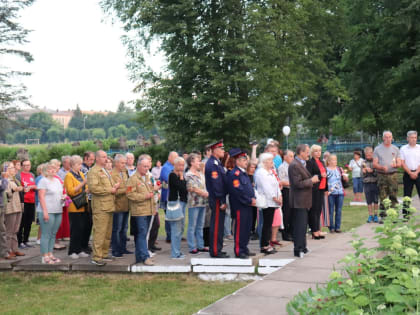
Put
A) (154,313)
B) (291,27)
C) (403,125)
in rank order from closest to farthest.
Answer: (154,313) < (403,125) < (291,27)

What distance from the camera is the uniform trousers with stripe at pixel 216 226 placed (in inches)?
331

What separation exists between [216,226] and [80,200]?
8.27ft

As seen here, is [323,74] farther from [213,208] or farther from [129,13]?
[213,208]

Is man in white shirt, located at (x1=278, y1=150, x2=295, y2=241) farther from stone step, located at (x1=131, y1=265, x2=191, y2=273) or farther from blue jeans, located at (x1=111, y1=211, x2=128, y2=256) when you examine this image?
blue jeans, located at (x1=111, y1=211, x2=128, y2=256)

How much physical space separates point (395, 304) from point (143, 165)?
17.1ft

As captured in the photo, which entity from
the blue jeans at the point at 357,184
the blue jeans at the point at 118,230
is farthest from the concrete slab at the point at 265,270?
the blue jeans at the point at 357,184

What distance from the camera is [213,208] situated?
8.45 m

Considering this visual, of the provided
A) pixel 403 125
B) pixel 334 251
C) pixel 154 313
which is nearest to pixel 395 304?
pixel 154 313

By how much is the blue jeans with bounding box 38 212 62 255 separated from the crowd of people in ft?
0.06

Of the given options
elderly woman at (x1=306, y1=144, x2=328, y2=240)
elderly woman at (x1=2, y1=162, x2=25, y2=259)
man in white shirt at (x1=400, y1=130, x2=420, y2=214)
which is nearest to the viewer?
elderly woman at (x1=2, y1=162, x2=25, y2=259)

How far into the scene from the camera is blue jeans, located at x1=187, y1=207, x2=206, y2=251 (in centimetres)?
938

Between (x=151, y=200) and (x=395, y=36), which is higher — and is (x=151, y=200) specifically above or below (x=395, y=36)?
below

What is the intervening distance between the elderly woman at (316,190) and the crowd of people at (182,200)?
0.02 meters

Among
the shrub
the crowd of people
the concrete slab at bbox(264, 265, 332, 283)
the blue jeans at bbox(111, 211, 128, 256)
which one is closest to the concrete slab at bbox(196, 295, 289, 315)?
the shrub
